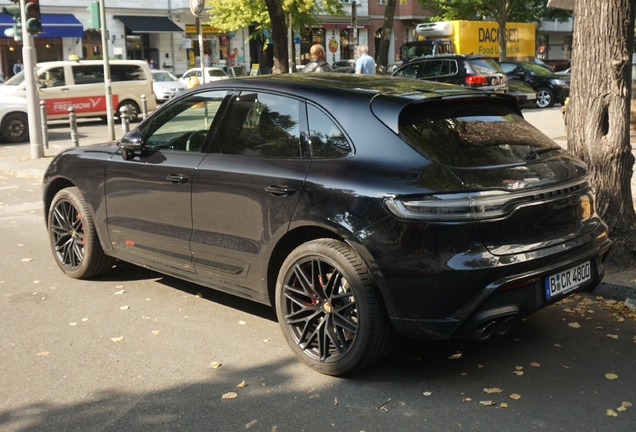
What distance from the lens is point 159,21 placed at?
4488 centimetres

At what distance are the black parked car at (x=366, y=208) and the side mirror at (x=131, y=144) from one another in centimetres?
5

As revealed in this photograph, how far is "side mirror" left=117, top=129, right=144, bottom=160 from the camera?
18.5 ft

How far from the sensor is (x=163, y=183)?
18.0 feet

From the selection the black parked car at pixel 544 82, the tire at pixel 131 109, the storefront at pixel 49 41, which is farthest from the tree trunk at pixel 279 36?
the storefront at pixel 49 41

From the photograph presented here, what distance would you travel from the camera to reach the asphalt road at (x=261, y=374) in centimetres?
390

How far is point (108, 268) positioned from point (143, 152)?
1.38 m

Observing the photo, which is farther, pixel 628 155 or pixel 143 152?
pixel 628 155

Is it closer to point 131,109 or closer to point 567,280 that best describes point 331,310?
point 567,280

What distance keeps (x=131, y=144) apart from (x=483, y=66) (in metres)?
18.5

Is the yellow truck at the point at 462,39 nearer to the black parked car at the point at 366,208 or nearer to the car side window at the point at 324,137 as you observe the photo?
the black parked car at the point at 366,208

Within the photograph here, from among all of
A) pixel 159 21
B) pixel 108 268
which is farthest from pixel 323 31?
pixel 108 268

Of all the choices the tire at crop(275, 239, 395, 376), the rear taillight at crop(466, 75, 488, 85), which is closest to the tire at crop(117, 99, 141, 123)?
the rear taillight at crop(466, 75, 488, 85)

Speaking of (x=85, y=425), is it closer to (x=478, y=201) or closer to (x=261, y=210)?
(x=261, y=210)

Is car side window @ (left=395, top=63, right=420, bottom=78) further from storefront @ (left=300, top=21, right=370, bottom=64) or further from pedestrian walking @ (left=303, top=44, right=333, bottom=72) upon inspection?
storefront @ (left=300, top=21, right=370, bottom=64)
